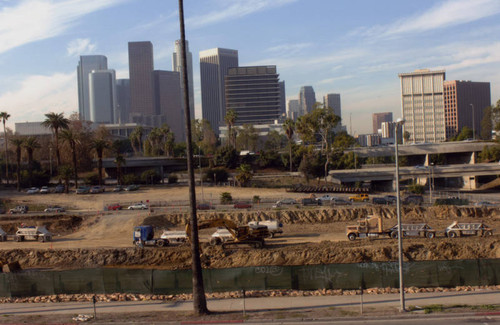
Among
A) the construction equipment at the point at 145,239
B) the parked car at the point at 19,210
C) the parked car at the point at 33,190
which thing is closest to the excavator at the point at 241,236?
the construction equipment at the point at 145,239

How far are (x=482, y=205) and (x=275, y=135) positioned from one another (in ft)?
427

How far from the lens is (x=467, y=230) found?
42.4 meters

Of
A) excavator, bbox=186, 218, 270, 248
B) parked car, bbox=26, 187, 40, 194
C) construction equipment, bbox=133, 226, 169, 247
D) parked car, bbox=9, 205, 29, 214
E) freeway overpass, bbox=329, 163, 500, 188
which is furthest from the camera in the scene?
freeway overpass, bbox=329, 163, 500, 188

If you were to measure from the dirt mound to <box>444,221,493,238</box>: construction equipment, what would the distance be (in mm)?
2898

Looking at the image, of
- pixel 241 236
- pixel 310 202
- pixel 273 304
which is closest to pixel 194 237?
pixel 273 304

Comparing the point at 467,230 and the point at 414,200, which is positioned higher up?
the point at 414,200

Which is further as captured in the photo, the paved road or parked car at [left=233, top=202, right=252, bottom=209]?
parked car at [left=233, top=202, right=252, bottom=209]

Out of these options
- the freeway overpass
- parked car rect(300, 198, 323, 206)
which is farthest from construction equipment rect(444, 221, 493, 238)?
the freeway overpass

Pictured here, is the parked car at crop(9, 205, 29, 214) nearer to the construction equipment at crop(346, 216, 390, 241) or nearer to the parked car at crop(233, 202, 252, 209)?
the parked car at crop(233, 202, 252, 209)

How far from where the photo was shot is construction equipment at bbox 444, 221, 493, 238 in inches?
1654

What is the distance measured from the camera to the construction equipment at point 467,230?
42.0 metres

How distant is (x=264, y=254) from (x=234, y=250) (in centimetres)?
326

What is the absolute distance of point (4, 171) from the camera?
369ft

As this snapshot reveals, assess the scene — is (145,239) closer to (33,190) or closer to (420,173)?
(33,190)
